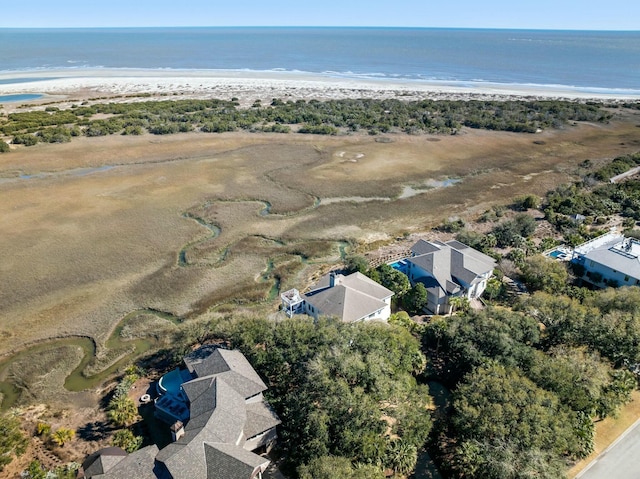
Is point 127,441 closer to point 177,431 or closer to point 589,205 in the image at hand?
point 177,431

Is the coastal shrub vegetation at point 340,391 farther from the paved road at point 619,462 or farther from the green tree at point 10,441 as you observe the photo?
the green tree at point 10,441

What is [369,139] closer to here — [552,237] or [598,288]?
[552,237]

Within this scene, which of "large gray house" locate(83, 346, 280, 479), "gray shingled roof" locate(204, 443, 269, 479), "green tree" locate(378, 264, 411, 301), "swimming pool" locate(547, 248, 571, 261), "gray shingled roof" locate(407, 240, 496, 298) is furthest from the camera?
"swimming pool" locate(547, 248, 571, 261)

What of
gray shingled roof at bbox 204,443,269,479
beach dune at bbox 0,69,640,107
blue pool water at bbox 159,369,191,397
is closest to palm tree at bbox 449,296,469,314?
gray shingled roof at bbox 204,443,269,479

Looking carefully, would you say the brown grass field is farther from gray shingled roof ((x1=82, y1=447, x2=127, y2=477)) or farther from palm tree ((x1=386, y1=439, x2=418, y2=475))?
palm tree ((x1=386, y1=439, x2=418, y2=475))

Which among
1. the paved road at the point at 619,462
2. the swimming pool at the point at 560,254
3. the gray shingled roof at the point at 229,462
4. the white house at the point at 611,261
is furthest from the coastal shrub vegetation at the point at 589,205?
the gray shingled roof at the point at 229,462

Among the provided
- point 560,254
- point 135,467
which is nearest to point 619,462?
point 560,254
